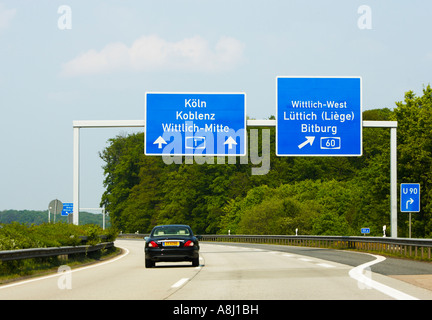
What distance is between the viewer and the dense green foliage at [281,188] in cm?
5844

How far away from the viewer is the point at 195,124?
30.8m

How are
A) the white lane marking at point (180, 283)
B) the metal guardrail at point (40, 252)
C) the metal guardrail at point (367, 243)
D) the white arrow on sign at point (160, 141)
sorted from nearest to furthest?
1. the white lane marking at point (180, 283)
2. the metal guardrail at point (40, 252)
3. the metal guardrail at point (367, 243)
4. the white arrow on sign at point (160, 141)

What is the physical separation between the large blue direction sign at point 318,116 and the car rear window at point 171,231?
341 inches

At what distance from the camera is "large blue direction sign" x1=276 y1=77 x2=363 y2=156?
100.0 feet

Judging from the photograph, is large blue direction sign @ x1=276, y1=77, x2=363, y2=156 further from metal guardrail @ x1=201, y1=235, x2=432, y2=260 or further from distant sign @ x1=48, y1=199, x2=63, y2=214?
distant sign @ x1=48, y1=199, x2=63, y2=214

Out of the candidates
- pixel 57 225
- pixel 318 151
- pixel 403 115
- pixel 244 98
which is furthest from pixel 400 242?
pixel 403 115

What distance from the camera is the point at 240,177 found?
100 metres

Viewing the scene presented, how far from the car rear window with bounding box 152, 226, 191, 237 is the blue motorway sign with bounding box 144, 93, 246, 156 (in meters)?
7.87

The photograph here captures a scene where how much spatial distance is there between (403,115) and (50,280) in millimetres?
46979

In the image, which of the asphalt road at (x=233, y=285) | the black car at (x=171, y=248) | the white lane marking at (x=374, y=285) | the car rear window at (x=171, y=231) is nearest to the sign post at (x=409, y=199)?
the asphalt road at (x=233, y=285)

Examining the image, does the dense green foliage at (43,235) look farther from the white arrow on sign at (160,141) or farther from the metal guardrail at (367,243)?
the metal guardrail at (367,243)

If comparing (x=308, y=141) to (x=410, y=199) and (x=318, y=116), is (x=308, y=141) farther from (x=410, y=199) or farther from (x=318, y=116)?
(x=410, y=199)

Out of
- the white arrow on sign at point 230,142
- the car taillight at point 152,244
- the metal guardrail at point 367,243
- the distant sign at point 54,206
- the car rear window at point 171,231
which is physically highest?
the white arrow on sign at point 230,142

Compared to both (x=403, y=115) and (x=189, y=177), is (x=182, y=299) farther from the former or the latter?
(x=189, y=177)
